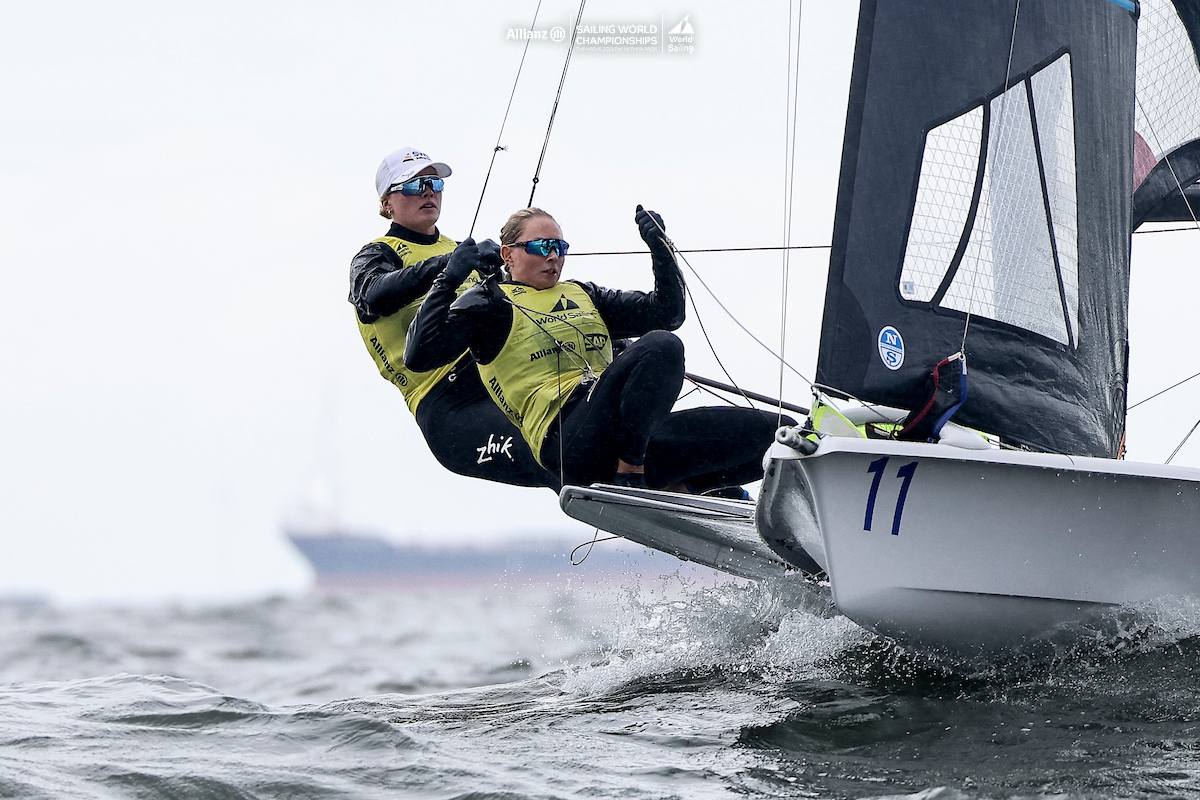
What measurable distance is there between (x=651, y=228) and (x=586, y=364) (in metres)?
0.40

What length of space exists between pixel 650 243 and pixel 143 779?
1.80 metres

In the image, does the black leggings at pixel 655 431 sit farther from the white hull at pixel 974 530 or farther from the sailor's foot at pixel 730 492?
the white hull at pixel 974 530

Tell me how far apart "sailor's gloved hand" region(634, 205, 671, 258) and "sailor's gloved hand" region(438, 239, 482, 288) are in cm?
49

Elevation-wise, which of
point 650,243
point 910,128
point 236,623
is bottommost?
point 236,623

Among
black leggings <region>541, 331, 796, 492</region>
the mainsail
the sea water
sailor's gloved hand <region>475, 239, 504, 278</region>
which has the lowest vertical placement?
the sea water

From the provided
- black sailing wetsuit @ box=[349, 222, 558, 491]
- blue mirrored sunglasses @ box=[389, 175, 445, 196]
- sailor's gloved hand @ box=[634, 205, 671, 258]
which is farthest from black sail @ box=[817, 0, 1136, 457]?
blue mirrored sunglasses @ box=[389, 175, 445, 196]

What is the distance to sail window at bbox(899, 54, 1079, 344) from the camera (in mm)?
2865

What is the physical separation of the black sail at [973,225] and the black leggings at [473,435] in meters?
0.89

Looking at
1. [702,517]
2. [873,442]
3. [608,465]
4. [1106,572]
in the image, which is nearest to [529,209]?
[608,465]

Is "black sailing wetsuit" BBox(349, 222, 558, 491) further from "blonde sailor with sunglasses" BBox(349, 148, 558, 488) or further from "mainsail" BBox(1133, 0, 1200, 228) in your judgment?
"mainsail" BBox(1133, 0, 1200, 228)

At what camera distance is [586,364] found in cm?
321

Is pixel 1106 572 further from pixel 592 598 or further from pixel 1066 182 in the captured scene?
pixel 592 598

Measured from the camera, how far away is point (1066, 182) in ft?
9.92

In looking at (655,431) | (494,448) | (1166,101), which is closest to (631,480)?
(655,431)
